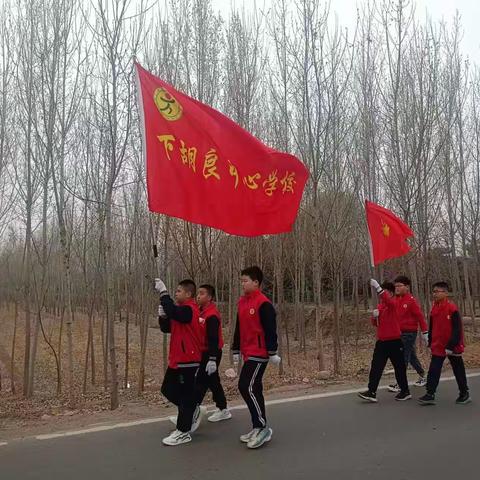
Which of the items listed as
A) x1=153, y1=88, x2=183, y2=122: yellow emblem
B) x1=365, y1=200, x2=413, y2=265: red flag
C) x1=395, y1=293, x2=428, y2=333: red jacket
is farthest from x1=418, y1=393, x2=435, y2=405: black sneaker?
x1=153, y1=88, x2=183, y2=122: yellow emblem

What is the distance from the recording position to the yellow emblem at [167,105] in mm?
5363

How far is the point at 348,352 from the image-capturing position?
16.2 meters

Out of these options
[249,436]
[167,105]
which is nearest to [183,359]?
[249,436]

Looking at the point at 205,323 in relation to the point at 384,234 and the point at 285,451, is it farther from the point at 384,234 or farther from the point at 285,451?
the point at 384,234

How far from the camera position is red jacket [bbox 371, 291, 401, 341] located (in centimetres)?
673

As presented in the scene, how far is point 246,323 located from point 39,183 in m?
6.45

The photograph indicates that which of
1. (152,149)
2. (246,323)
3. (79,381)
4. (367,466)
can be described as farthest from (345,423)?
(79,381)

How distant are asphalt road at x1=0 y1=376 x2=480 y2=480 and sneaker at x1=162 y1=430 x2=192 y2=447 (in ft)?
0.22

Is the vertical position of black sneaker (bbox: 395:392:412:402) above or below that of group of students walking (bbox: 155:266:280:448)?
below

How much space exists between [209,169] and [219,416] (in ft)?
8.98

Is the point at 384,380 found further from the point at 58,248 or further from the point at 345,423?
the point at 58,248

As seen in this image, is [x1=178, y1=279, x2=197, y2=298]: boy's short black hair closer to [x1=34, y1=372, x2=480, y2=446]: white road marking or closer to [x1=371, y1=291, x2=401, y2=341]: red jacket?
[x1=34, y1=372, x2=480, y2=446]: white road marking

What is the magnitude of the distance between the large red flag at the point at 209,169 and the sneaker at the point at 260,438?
79.3 inches

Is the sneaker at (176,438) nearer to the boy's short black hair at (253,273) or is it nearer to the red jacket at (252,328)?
the red jacket at (252,328)
